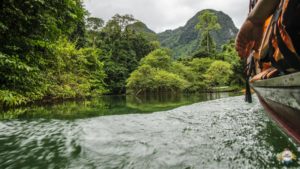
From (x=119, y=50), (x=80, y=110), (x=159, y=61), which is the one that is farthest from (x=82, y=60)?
(x=119, y=50)

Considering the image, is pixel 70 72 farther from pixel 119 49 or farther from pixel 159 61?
pixel 119 49

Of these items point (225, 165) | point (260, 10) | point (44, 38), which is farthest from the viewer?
point (44, 38)

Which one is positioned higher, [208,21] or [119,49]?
[208,21]

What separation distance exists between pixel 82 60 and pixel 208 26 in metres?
33.8

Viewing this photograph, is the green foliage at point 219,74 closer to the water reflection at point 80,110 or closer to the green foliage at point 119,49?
the green foliage at point 119,49

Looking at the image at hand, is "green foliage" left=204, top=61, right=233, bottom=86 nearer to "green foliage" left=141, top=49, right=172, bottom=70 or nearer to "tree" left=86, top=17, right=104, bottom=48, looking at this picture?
"green foliage" left=141, top=49, right=172, bottom=70

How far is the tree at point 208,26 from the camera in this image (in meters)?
40.8

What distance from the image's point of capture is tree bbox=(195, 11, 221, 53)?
40.8 m

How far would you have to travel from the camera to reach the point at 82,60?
52.0 ft

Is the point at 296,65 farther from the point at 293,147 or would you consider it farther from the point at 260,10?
the point at 293,147

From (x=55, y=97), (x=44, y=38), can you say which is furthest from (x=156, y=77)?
(x=44, y=38)

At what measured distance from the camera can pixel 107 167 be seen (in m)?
2.08

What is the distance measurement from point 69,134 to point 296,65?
3288 mm

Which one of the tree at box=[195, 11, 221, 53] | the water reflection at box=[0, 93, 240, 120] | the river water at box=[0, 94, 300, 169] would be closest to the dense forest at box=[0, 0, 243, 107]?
the tree at box=[195, 11, 221, 53]
